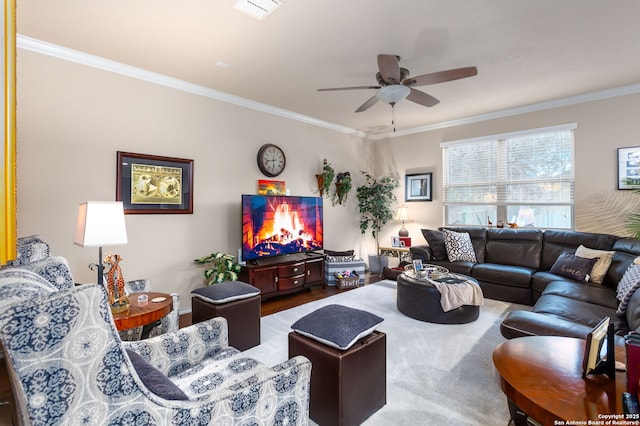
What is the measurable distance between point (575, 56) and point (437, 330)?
3073 mm

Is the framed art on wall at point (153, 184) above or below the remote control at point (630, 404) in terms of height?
above

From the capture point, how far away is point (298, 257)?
4988 mm

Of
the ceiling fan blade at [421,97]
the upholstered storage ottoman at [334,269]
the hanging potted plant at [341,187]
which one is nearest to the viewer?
the ceiling fan blade at [421,97]

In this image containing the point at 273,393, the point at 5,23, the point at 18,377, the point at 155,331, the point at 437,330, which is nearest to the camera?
the point at 5,23

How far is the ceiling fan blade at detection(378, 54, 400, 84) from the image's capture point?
2530mm

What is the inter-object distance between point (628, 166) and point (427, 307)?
3266 millimetres

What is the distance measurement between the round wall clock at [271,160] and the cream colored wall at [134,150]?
0.10m

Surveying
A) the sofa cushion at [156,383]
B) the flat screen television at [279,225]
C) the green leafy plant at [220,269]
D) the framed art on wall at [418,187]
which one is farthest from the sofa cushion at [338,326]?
the framed art on wall at [418,187]

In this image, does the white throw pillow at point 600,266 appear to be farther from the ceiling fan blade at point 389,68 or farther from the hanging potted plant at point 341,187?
the hanging potted plant at point 341,187

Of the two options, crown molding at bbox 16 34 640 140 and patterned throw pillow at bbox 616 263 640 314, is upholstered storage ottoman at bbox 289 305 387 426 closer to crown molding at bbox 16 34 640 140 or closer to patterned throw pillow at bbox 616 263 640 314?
patterned throw pillow at bbox 616 263 640 314

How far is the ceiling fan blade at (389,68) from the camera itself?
8.30 feet

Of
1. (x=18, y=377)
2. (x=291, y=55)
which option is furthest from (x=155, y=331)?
(x=291, y=55)

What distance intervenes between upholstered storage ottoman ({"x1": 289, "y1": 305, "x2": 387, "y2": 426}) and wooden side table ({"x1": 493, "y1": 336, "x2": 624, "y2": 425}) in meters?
0.68

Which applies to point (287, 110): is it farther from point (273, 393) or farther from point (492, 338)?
point (273, 393)
